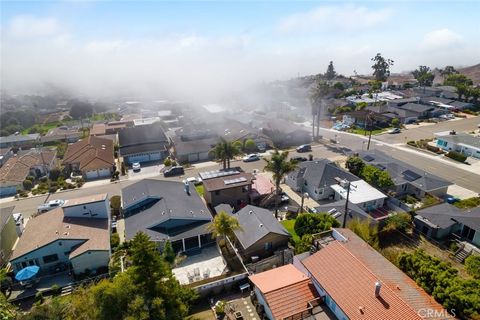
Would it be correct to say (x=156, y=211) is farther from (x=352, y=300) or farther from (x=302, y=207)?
(x=352, y=300)

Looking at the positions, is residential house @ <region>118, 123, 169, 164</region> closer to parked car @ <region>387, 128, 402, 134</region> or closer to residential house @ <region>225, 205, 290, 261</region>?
→ residential house @ <region>225, 205, 290, 261</region>

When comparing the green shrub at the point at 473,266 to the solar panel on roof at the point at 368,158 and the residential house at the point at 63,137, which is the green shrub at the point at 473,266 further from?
the residential house at the point at 63,137

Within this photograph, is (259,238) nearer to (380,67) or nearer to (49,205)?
(49,205)


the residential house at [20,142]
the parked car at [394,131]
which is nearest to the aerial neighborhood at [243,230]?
the parked car at [394,131]

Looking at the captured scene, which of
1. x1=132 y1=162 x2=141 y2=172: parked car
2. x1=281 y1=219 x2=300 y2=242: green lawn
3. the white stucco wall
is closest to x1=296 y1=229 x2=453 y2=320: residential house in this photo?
x1=281 y1=219 x2=300 y2=242: green lawn

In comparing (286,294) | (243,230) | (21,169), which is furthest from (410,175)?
(21,169)

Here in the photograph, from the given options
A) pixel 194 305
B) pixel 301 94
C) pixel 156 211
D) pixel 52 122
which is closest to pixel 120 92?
pixel 52 122
